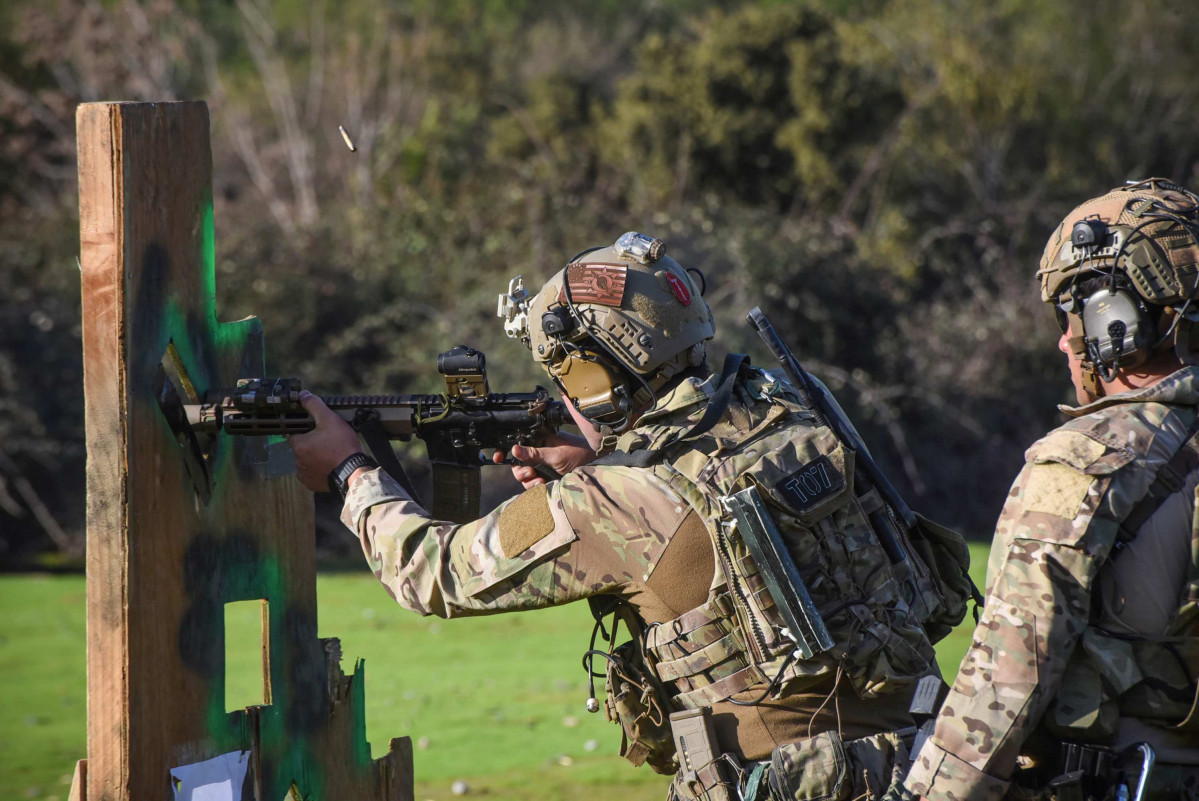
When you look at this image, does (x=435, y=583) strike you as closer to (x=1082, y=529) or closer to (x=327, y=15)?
(x=1082, y=529)

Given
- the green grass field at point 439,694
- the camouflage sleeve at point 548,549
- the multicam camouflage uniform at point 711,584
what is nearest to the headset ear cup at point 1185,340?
the multicam camouflage uniform at point 711,584

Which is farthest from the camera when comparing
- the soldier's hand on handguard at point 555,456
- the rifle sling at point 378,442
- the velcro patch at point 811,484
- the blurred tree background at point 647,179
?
the blurred tree background at point 647,179

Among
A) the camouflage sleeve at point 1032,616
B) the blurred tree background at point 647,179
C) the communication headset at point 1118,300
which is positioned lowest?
the camouflage sleeve at point 1032,616

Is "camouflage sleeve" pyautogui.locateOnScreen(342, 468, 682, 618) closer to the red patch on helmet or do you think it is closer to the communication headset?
the red patch on helmet

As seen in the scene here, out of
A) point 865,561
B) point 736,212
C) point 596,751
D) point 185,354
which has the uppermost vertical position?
point 736,212

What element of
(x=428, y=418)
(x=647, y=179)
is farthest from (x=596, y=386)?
(x=647, y=179)

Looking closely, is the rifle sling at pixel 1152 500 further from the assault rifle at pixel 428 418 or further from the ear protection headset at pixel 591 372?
the assault rifle at pixel 428 418

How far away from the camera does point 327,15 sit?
108ft

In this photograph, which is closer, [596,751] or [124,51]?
[596,751]

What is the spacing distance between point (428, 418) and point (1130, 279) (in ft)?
6.18

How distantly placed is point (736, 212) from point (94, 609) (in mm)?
13556

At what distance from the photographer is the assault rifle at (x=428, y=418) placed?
11.0 ft

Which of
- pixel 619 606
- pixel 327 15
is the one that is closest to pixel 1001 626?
pixel 619 606

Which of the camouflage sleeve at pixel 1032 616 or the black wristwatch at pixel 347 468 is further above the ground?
the black wristwatch at pixel 347 468
